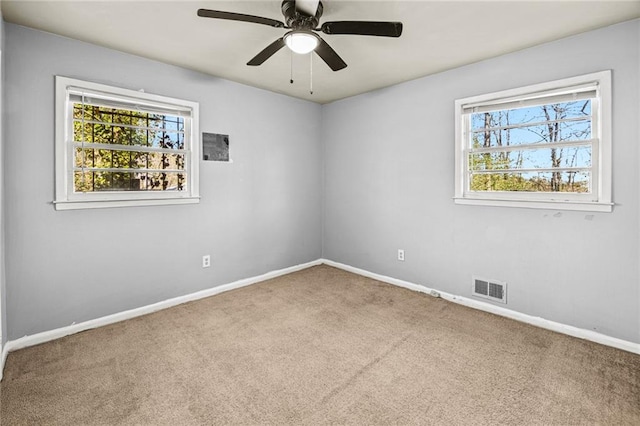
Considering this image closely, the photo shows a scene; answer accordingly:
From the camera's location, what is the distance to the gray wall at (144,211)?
2334 millimetres

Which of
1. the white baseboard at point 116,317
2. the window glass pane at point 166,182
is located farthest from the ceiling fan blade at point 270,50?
the white baseboard at point 116,317

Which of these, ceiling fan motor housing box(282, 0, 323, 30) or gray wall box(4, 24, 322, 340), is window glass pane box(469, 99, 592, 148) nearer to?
ceiling fan motor housing box(282, 0, 323, 30)

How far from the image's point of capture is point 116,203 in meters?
2.76

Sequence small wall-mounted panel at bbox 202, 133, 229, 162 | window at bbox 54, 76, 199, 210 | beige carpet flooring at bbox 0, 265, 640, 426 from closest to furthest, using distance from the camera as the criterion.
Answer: beige carpet flooring at bbox 0, 265, 640, 426 → window at bbox 54, 76, 199, 210 → small wall-mounted panel at bbox 202, 133, 229, 162

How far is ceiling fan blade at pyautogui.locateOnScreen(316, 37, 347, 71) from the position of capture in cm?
209

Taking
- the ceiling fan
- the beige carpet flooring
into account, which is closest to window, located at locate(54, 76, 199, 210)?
the beige carpet flooring

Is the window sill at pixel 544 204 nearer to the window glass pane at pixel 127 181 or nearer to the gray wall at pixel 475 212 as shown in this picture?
the gray wall at pixel 475 212

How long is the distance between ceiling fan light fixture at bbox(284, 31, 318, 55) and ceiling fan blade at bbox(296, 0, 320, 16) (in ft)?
0.37

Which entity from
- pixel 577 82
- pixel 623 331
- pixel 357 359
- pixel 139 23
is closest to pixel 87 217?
pixel 139 23

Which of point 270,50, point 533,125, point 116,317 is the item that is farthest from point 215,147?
point 533,125

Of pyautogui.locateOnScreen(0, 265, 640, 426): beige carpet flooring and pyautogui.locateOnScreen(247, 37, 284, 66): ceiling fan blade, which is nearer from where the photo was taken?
pyautogui.locateOnScreen(0, 265, 640, 426): beige carpet flooring

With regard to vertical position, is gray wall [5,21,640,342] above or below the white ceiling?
below

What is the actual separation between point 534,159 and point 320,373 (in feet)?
8.57

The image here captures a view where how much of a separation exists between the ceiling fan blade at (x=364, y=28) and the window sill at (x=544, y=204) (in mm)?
1886
